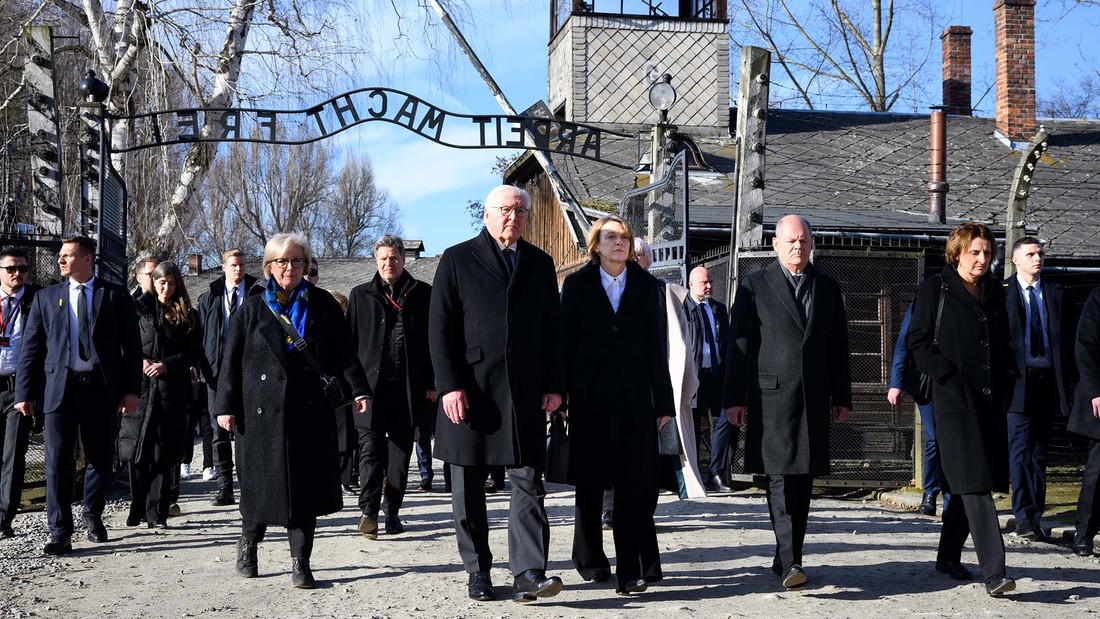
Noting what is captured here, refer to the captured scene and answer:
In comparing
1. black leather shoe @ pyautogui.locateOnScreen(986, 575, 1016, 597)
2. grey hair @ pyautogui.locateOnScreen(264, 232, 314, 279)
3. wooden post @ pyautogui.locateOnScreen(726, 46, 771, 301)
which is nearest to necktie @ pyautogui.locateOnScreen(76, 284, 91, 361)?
grey hair @ pyautogui.locateOnScreen(264, 232, 314, 279)

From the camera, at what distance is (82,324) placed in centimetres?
836

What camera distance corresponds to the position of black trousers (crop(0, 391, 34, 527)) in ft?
27.8

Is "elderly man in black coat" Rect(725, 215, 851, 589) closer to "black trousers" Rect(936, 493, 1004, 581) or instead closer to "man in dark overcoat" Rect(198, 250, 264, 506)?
"black trousers" Rect(936, 493, 1004, 581)

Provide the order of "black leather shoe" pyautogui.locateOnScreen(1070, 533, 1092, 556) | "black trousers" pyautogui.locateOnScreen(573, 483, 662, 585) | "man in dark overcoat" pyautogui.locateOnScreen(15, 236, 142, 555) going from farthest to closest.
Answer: "man in dark overcoat" pyautogui.locateOnScreen(15, 236, 142, 555)
"black leather shoe" pyautogui.locateOnScreen(1070, 533, 1092, 556)
"black trousers" pyautogui.locateOnScreen(573, 483, 662, 585)

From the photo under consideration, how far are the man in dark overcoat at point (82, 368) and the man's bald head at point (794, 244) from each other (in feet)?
14.6

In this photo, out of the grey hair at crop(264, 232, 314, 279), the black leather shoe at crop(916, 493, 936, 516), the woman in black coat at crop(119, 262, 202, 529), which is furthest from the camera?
the black leather shoe at crop(916, 493, 936, 516)

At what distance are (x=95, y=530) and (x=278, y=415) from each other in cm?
255

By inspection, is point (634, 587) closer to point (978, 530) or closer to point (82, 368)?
point (978, 530)

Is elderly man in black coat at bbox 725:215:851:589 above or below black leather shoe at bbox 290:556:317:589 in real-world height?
above

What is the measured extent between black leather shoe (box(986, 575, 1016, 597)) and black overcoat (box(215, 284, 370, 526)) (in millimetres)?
3433

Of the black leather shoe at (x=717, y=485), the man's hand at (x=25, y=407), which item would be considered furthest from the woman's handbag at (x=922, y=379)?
the man's hand at (x=25, y=407)

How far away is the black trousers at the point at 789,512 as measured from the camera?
6.49m

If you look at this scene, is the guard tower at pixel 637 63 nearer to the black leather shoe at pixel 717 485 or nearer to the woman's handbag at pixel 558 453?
the black leather shoe at pixel 717 485

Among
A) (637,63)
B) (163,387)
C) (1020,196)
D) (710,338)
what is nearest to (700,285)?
(710,338)
